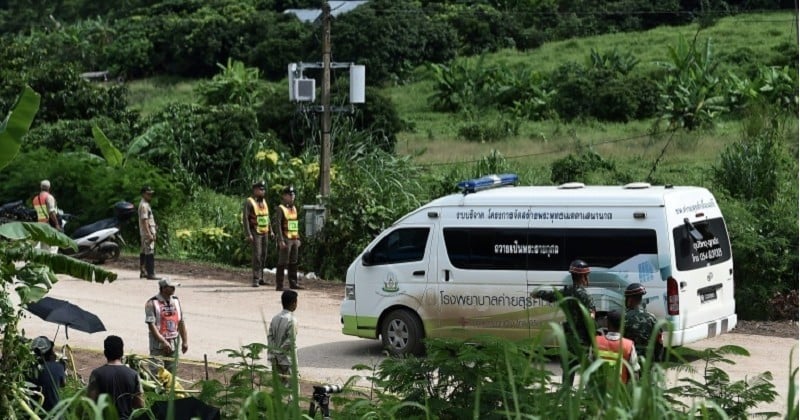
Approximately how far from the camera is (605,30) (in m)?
56.8

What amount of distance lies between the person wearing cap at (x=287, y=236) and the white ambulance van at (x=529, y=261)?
4542 millimetres

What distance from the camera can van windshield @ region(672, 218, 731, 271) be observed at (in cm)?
1536

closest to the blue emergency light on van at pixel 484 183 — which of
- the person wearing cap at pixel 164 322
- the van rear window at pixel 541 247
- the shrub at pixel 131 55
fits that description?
the van rear window at pixel 541 247

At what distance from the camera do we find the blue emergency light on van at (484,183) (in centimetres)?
→ 1659

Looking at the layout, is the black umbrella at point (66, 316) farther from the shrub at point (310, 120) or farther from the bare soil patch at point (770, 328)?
the shrub at point (310, 120)

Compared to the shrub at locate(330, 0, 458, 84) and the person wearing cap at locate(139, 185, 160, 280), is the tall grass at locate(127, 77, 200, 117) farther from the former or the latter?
the person wearing cap at locate(139, 185, 160, 280)

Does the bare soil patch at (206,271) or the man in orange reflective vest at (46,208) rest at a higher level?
the man in orange reflective vest at (46,208)

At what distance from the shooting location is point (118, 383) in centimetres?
1059

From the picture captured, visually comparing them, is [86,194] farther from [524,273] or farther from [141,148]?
[524,273]

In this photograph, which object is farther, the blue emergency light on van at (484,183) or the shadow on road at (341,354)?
the blue emergency light on van at (484,183)

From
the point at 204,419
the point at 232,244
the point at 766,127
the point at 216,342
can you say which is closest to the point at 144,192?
the point at 232,244

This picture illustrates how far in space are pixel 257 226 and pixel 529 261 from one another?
724cm

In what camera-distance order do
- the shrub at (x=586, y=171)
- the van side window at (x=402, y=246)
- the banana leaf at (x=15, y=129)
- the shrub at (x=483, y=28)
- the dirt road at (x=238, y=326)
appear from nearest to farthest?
the banana leaf at (x=15, y=129) → the dirt road at (x=238, y=326) → the van side window at (x=402, y=246) → the shrub at (x=586, y=171) → the shrub at (x=483, y=28)

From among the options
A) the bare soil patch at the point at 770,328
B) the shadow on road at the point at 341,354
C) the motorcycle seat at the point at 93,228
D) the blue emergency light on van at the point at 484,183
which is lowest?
the shadow on road at the point at 341,354
